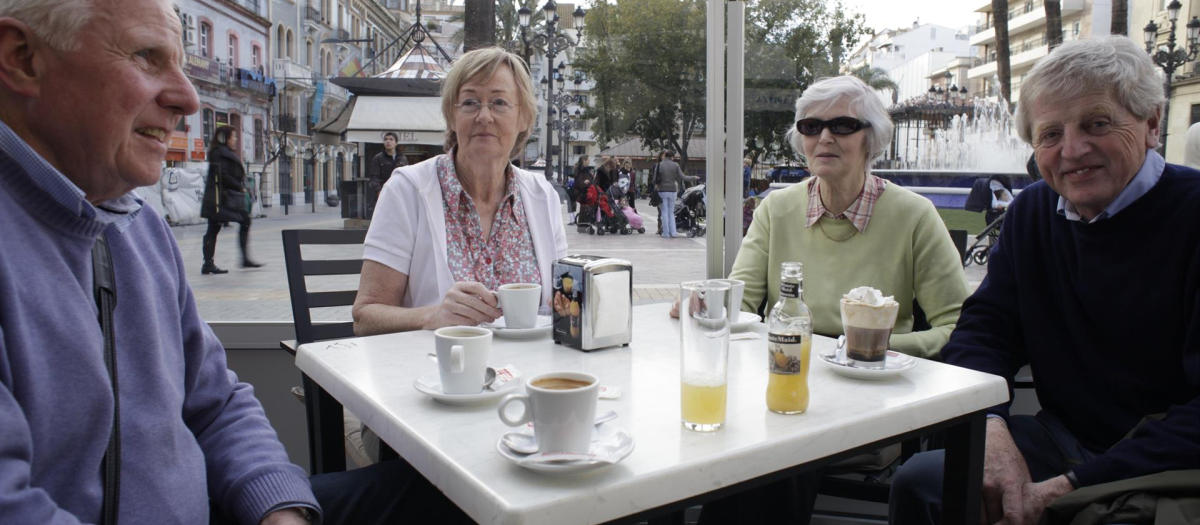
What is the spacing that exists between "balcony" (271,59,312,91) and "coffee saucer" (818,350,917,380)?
2.70 m

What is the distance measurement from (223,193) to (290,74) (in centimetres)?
62

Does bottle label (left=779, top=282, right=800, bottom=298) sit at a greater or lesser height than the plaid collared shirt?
lesser

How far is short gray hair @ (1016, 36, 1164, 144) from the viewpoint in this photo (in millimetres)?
1525

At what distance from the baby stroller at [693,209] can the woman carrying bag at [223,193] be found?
183 centimetres

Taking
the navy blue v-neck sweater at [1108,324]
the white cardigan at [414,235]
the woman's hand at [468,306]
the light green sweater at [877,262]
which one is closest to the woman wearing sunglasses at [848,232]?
the light green sweater at [877,262]

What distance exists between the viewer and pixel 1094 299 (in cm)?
156

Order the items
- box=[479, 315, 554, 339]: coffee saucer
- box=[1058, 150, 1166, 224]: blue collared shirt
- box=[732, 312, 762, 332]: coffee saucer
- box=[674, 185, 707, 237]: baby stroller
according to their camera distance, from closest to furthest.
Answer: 1. box=[1058, 150, 1166, 224]: blue collared shirt
2. box=[479, 315, 554, 339]: coffee saucer
3. box=[732, 312, 762, 332]: coffee saucer
4. box=[674, 185, 707, 237]: baby stroller

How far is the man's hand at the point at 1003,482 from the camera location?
139 cm

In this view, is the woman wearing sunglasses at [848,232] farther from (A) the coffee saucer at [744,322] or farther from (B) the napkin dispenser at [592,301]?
(B) the napkin dispenser at [592,301]

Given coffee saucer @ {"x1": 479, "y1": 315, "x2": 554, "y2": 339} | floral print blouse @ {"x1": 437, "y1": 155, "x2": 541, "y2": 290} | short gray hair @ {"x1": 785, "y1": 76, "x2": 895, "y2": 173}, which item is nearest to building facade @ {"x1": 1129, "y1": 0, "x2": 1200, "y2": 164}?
short gray hair @ {"x1": 785, "y1": 76, "x2": 895, "y2": 173}

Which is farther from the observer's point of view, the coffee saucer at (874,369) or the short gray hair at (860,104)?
the short gray hair at (860,104)

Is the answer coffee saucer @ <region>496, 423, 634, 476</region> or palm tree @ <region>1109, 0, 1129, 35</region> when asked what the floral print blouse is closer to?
coffee saucer @ <region>496, 423, 634, 476</region>

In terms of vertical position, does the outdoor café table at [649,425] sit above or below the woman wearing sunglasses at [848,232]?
below

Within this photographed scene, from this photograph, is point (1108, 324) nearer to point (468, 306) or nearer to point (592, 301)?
point (592, 301)
